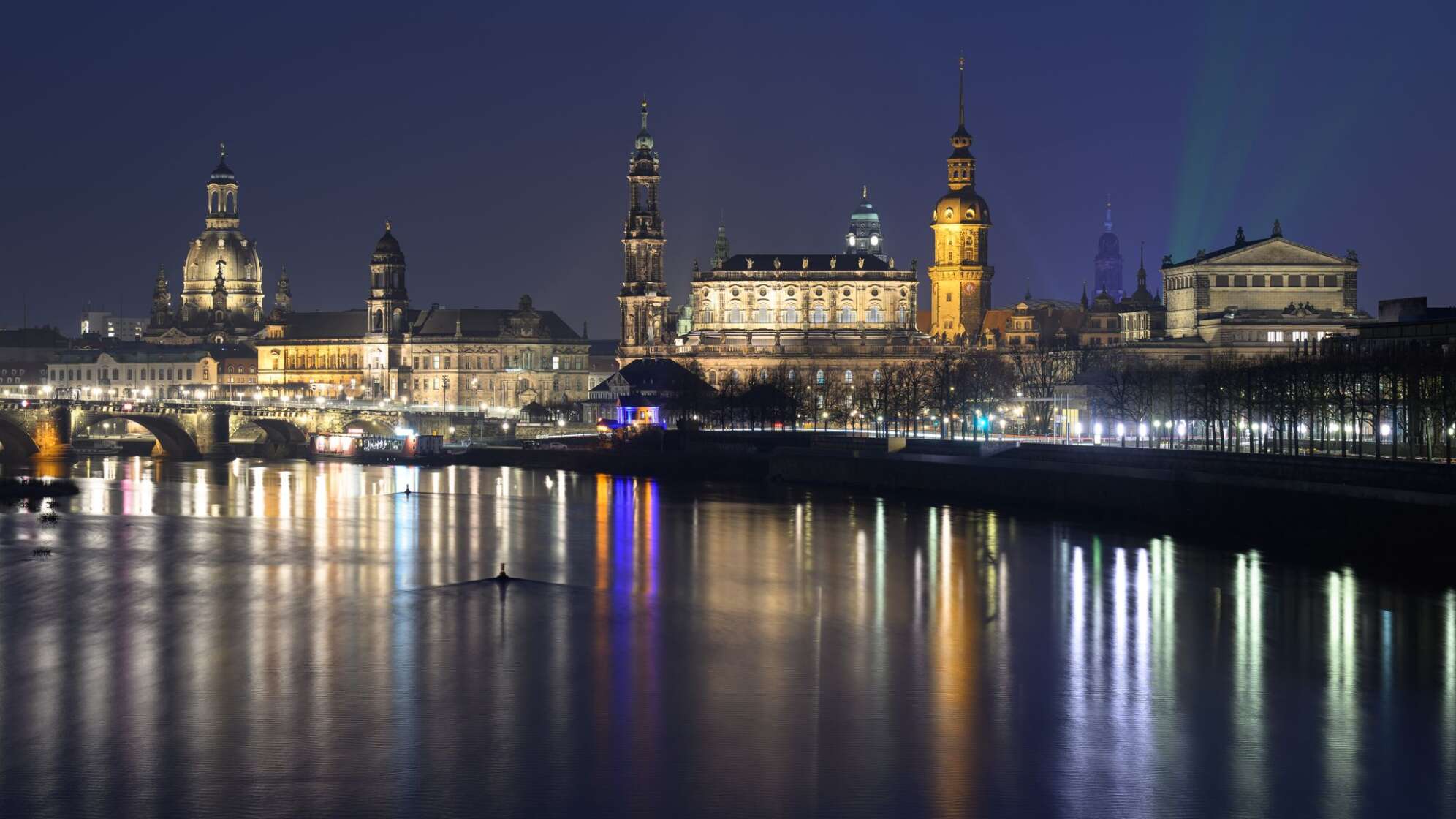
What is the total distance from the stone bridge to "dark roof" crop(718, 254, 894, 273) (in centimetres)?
3913

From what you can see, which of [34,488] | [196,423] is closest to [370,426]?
[196,423]

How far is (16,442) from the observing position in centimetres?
12794

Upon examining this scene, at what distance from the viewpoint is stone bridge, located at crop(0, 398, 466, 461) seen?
128 metres

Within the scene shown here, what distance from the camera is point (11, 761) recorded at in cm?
3203

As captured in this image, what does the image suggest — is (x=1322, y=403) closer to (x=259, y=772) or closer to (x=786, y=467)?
(x=786, y=467)

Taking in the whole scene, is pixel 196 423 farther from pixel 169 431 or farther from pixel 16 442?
pixel 16 442

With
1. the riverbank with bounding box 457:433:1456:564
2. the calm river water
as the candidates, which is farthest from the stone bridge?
the calm river water

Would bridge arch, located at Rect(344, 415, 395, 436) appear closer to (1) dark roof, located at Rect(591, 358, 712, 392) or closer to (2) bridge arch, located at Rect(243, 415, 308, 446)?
(2) bridge arch, located at Rect(243, 415, 308, 446)

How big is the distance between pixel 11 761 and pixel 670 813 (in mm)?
12299

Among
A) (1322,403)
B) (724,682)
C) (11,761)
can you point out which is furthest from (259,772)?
(1322,403)

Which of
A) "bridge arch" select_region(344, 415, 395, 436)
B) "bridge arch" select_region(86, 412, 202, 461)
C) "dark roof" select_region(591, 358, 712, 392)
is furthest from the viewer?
"dark roof" select_region(591, 358, 712, 392)

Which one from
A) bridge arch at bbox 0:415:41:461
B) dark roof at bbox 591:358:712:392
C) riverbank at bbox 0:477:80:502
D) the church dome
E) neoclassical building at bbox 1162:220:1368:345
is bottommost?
riverbank at bbox 0:477:80:502

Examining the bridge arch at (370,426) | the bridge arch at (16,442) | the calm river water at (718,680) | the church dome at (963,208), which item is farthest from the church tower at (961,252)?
the calm river water at (718,680)

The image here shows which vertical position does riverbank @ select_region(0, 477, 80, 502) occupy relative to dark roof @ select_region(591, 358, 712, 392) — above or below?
below
